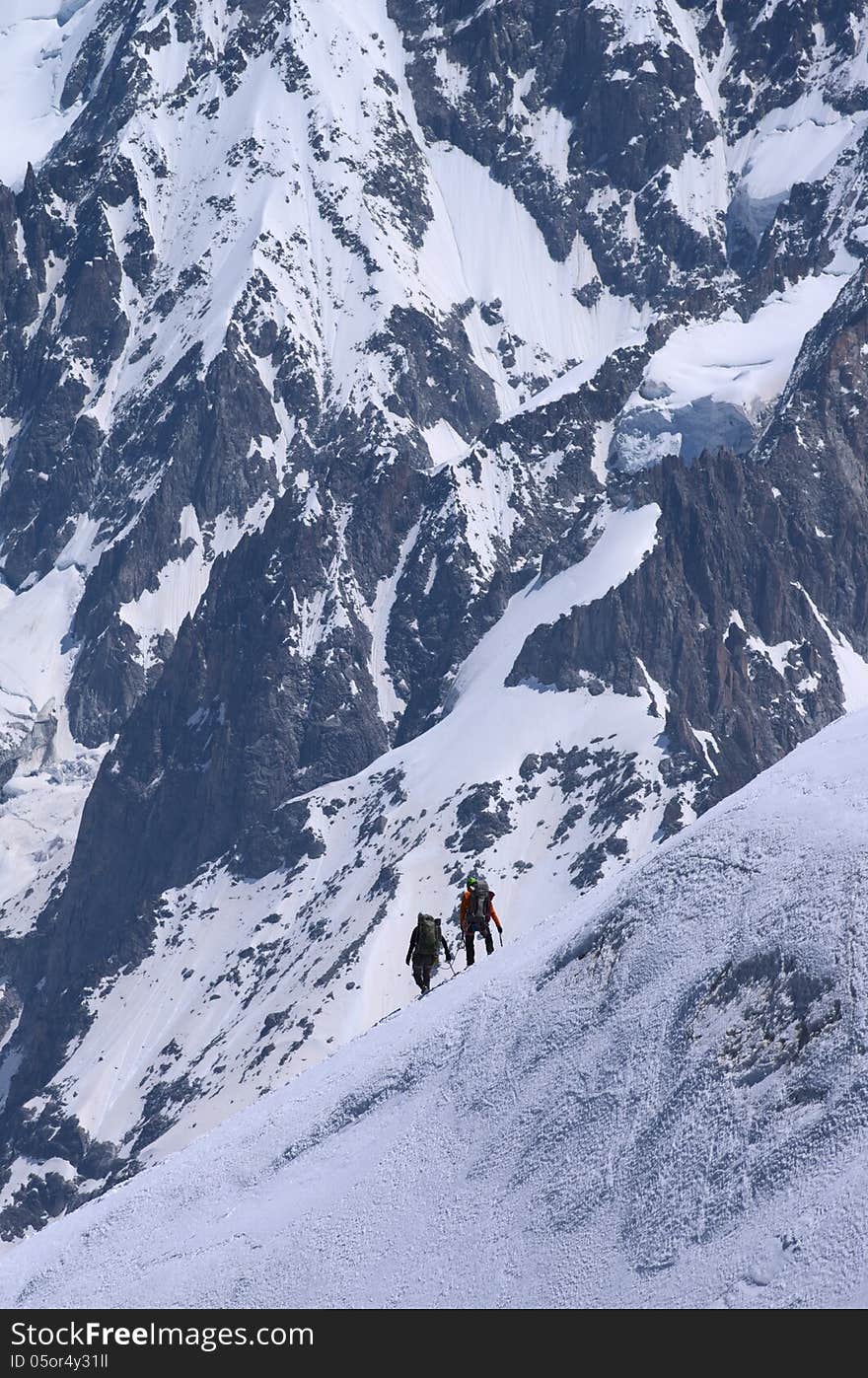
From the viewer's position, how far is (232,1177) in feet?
254

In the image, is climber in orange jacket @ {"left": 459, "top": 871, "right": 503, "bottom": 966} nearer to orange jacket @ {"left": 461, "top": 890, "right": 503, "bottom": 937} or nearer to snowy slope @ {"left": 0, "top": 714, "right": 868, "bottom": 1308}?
orange jacket @ {"left": 461, "top": 890, "right": 503, "bottom": 937}

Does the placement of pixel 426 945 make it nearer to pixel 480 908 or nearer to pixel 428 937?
pixel 428 937

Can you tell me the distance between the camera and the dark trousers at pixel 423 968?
77812 millimetres

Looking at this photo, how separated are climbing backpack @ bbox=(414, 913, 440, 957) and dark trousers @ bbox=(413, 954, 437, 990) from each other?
172 mm

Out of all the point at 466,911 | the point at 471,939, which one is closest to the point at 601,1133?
the point at 466,911

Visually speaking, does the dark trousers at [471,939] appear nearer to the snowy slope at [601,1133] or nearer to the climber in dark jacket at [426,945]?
the snowy slope at [601,1133]

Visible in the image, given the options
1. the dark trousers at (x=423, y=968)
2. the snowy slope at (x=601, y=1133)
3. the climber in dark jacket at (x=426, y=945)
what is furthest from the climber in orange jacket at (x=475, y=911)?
the dark trousers at (x=423, y=968)

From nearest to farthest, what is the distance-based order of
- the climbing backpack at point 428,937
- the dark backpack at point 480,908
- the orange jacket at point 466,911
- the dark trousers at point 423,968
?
the climbing backpack at point 428,937, the dark trousers at point 423,968, the dark backpack at point 480,908, the orange jacket at point 466,911

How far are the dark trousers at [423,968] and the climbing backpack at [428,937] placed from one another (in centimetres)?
17

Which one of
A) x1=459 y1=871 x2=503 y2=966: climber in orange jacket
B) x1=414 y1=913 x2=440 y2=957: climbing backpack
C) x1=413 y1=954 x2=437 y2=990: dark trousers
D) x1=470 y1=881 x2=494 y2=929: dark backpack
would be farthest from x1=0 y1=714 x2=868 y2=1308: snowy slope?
x1=414 y1=913 x2=440 y2=957: climbing backpack

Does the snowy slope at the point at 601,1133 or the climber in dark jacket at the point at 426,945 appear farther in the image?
the climber in dark jacket at the point at 426,945
